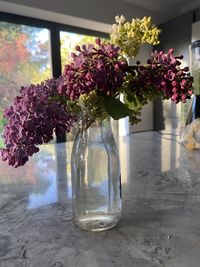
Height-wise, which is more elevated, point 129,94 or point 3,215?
point 129,94

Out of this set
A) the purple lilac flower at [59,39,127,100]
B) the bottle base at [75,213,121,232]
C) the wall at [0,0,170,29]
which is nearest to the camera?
the purple lilac flower at [59,39,127,100]

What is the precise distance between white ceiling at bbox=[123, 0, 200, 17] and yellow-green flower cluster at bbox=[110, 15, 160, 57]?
3.07 meters

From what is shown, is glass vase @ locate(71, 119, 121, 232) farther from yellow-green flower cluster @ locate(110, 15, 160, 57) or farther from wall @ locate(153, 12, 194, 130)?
wall @ locate(153, 12, 194, 130)

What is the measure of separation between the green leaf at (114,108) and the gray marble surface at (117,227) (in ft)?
0.76

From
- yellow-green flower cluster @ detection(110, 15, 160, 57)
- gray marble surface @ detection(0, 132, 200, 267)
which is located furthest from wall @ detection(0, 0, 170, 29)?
yellow-green flower cluster @ detection(110, 15, 160, 57)

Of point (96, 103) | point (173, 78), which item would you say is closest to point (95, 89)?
point (96, 103)

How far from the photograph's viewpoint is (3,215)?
616mm

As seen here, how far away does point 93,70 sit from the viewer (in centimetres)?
43

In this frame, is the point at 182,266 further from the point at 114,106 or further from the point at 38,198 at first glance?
the point at 38,198

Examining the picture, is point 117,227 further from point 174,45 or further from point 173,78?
Answer: point 174,45

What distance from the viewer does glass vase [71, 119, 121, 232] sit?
0.54m

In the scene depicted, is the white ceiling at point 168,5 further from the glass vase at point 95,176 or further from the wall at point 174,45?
the glass vase at point 95,176

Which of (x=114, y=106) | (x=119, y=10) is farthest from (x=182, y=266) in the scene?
(x=119, y=10)

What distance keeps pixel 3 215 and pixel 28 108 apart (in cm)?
32
